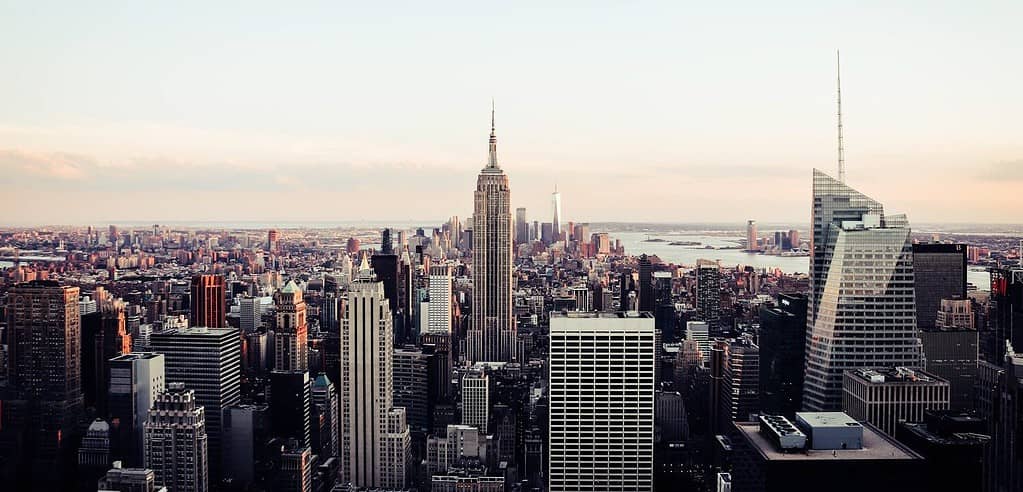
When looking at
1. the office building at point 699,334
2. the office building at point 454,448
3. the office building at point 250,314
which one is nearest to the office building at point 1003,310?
the office building at point 699,334

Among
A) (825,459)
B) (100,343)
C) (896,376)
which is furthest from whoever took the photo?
(100,343)

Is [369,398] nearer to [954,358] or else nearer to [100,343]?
[100,343]

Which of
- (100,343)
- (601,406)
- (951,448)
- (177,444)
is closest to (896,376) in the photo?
(601,406)

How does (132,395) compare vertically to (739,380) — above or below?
above

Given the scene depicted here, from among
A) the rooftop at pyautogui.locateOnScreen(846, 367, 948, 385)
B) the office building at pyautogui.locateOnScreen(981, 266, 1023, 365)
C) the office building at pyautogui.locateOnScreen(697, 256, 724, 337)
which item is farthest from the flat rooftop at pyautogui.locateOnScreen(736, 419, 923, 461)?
the office building at pyautogui.locateOnScreen(697, 256, 724, 337)

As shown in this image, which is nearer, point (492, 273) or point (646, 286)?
point (646, 286)

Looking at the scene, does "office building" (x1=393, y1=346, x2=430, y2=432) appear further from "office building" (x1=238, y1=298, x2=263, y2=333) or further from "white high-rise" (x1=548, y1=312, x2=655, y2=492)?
"white high-rise" (x1=548, y1=312, x2=655, y2=492)

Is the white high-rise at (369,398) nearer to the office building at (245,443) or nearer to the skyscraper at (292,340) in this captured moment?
the skyscraper at (292,340)
